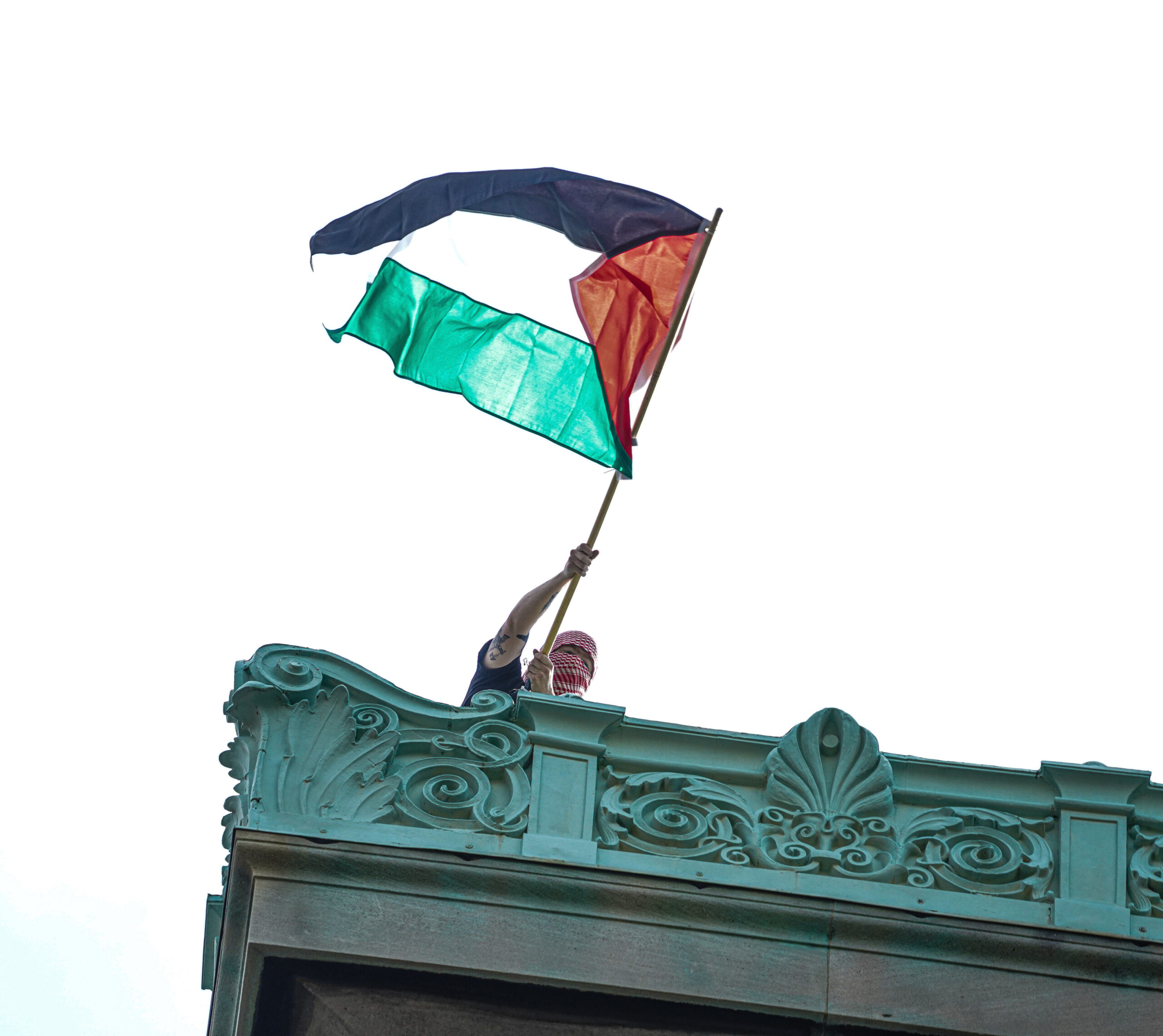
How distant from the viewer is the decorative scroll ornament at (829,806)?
36.1 ft

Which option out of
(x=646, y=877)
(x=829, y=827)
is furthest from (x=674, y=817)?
(x=829, y=827)

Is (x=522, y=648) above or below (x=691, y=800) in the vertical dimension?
above

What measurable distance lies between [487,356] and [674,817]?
409 cm

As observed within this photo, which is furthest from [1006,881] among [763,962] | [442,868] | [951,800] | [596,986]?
[442,868]

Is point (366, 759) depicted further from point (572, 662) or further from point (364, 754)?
point (572, 662)

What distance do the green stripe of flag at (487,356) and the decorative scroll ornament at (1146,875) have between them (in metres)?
4.20

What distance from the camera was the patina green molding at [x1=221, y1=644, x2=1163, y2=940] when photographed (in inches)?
428

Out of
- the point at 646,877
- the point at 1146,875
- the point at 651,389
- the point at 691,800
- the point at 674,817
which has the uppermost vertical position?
the point at 651,389

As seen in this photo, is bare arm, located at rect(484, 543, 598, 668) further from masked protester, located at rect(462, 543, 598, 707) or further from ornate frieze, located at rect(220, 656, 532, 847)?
ornate frieze, located at rect(220, 656, 532, 847)

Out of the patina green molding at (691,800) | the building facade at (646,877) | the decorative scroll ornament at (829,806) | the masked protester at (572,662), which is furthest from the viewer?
the masked protester at (572,662)

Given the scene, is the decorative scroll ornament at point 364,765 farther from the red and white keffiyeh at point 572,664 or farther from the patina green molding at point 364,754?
the red and white keffiyeh at point 572,664

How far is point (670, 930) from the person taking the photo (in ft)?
34.8

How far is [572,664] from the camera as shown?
45.3ft

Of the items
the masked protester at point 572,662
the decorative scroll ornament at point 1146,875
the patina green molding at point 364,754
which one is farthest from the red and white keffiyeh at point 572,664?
the decorative scroll ornament at point 1146,875
